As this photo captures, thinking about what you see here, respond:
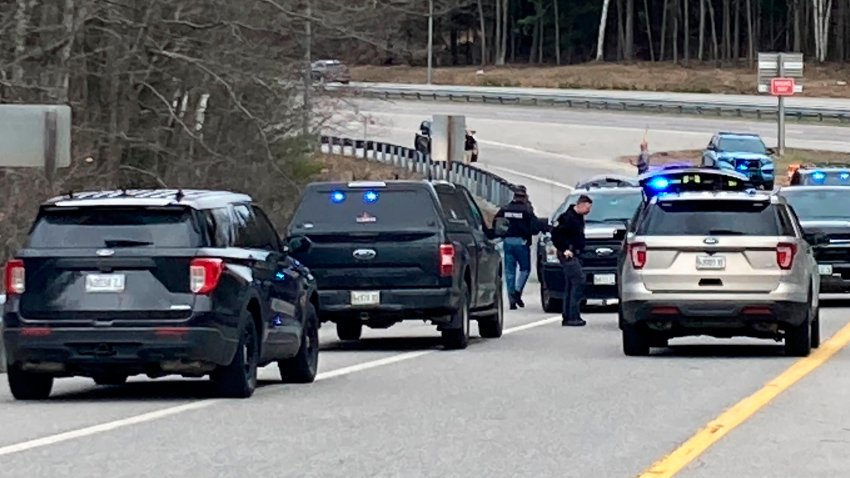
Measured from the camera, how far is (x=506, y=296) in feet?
108

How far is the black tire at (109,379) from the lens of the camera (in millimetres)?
16531

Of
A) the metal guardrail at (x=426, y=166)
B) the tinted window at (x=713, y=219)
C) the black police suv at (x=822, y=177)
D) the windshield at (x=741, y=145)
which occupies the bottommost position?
the tinted window at (x=713, y=219)

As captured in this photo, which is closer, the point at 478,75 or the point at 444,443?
the point at 444,443

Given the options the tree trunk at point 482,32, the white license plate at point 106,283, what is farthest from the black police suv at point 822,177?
the tree trunk at point 482,32

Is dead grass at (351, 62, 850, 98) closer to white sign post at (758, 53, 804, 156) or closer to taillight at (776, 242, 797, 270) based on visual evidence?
white sign post at (758, 53, 804, 156)

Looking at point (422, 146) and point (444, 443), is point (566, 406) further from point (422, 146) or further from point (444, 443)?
point (422, 146)

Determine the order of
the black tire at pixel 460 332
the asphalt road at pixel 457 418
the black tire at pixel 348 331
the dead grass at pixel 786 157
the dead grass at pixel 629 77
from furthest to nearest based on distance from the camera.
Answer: the dead grass at pixel 629 77
the dead grass at pixel 786 157
the black tire at pixel 348 331
the black tire at pixel 460 332
the asphalt road at pixel 457 418

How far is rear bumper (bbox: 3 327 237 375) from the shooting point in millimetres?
15047

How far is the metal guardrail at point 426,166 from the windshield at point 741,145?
7692 mm

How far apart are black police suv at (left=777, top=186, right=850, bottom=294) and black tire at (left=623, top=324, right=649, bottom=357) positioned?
24.6ft

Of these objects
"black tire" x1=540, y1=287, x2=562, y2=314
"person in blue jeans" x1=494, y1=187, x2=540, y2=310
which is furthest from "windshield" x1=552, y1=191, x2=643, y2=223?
"black tire" x1=540, y1=287, x2=562, y2=314

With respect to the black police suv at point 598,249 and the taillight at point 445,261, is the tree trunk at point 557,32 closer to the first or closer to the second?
Answer: the black police suv at point 598,249

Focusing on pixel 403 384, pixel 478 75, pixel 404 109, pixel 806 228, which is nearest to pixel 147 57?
pixel 806 228

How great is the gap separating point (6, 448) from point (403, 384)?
17.2 feet
